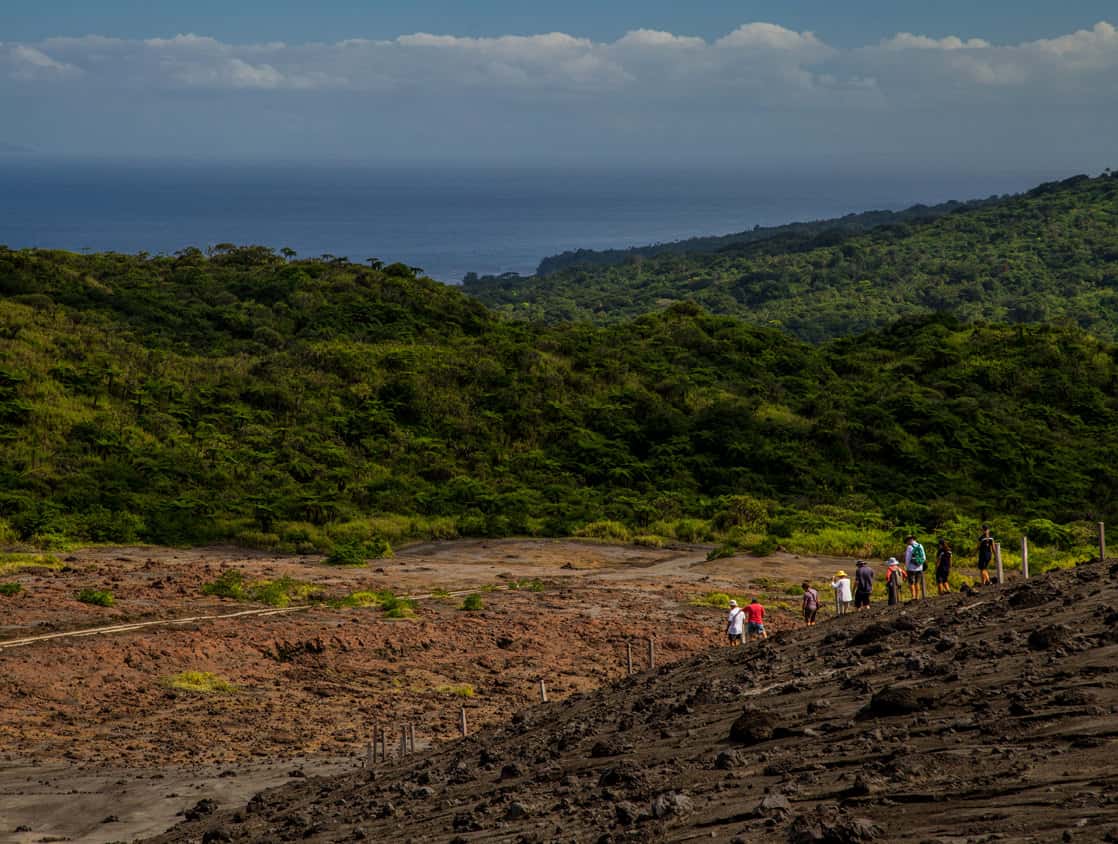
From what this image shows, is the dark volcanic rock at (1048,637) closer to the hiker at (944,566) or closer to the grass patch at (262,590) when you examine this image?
the hiker at (944,566)

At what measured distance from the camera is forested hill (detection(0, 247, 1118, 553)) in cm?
4653

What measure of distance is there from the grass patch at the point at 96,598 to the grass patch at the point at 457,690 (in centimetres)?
952

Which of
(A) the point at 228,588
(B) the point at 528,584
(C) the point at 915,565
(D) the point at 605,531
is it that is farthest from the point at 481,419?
(C) the point at 915,565

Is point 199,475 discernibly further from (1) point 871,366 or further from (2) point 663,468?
(1) point 871,366

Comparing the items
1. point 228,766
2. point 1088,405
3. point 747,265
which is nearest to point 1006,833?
point 228,766

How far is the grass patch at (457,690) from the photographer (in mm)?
28188

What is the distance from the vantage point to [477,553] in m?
43.6

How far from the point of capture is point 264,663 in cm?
2967

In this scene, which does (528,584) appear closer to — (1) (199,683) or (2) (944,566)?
(1) (199,683)

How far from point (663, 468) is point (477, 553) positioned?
38.8 feet

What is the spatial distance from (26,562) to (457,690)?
15.6 m

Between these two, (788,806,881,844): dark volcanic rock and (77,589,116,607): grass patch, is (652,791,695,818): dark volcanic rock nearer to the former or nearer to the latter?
(788,806,881,844): dark volcanic rock

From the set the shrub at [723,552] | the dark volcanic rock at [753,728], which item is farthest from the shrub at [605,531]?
the dark volcanic rock at [753,728]

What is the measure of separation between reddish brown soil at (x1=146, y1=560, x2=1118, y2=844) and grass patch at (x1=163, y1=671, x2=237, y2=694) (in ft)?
A: 24.7
